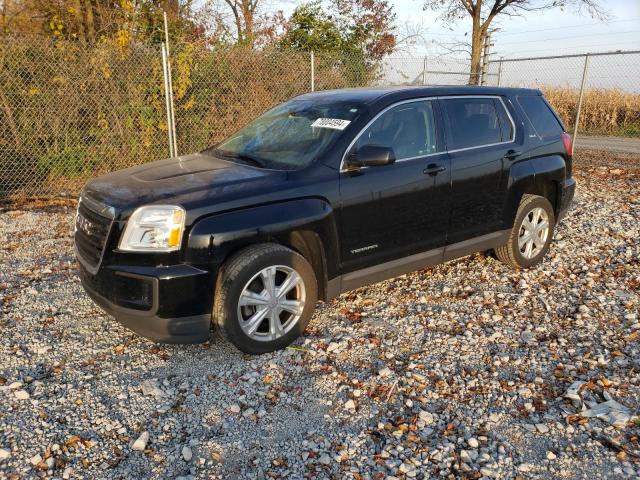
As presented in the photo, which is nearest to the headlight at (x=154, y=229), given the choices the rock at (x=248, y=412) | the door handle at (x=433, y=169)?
the rock at (x=248, y=412)

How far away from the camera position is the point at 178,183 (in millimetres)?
3633

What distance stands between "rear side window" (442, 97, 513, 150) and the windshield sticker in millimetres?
1040

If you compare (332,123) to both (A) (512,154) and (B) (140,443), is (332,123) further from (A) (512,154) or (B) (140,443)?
(B) (140,443)

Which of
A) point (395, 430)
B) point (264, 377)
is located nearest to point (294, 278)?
point (264, 377)

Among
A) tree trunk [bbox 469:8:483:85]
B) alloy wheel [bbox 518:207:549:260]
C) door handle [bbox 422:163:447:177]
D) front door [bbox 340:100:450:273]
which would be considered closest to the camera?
front door [bbox 340:100:450:273]

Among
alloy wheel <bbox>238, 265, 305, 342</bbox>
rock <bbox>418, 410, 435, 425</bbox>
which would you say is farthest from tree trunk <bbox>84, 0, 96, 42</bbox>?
rock <bbox>418, 410, 435, 425</bbox>

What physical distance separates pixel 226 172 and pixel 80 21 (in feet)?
29.2

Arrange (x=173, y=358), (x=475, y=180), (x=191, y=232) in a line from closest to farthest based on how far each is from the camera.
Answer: (x=191, y=232) < (x=173, y=358) < (x=475, y=180)

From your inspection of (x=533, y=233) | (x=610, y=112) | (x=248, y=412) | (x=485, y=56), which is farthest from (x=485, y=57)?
(x=248, y=412)

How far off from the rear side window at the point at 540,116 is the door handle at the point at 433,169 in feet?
4.84

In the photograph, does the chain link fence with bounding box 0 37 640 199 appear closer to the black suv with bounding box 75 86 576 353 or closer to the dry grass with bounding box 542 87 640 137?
the black suv with bounding box 75 86 576 353

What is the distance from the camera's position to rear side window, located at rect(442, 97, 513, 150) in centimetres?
457

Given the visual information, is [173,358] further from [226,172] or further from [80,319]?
[226,172]

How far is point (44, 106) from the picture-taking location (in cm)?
828
